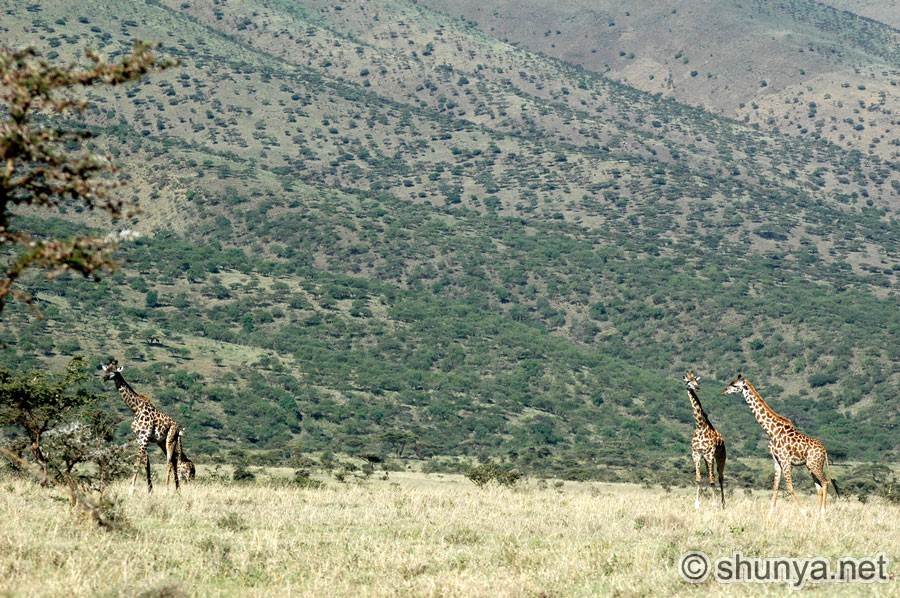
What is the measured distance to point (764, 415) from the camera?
78.0ft

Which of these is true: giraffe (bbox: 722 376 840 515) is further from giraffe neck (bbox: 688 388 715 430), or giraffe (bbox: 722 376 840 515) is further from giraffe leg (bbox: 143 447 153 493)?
giraffe leg (bbox: 143 447 153 493)

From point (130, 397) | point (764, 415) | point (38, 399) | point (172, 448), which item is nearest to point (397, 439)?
point (38, 399)

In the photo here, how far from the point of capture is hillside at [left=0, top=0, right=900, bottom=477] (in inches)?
3344

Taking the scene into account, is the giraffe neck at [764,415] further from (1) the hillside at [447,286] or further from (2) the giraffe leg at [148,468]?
(1) the hillside at [447,286]

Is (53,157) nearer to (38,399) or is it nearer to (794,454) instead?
(794,454)

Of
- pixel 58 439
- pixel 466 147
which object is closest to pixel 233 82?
pixel 466 147

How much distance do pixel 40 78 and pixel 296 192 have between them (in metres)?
142

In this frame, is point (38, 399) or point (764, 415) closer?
point (764, 415)

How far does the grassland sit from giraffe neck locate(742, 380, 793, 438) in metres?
1.72

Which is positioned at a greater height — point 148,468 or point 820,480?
point 820,480

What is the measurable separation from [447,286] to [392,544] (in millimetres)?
118627

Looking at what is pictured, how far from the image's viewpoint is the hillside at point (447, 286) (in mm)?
84938

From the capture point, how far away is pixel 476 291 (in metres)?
134

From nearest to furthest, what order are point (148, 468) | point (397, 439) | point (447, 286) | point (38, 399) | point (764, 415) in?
point (148, 468)
point (764, 415)
point (38, 399)
point (397, 439)
point (447, 286)
